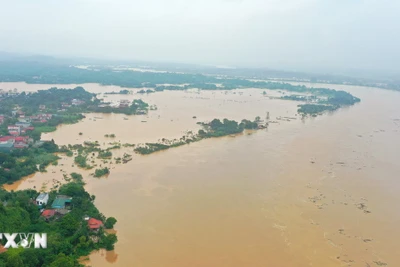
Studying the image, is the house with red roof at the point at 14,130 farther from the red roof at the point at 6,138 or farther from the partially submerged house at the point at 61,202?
the partially submerged house at the point at 61,202

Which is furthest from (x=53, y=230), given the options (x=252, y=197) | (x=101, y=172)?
(x=252, y=197)

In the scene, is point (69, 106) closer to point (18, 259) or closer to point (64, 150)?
point (64, 150)

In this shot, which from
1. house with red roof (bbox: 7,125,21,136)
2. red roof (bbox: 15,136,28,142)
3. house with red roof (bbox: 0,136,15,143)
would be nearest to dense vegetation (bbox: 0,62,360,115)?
house with red roof (bbox: 7,125,21,136)

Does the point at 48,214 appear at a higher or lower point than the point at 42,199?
lower

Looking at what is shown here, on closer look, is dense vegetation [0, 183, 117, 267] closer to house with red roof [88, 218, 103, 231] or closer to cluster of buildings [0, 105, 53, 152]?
house with red roof [88, 218, 103, 231]

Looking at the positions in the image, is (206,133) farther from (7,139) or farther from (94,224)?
(94,224)

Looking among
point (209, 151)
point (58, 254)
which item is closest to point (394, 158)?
point (209, 151)
